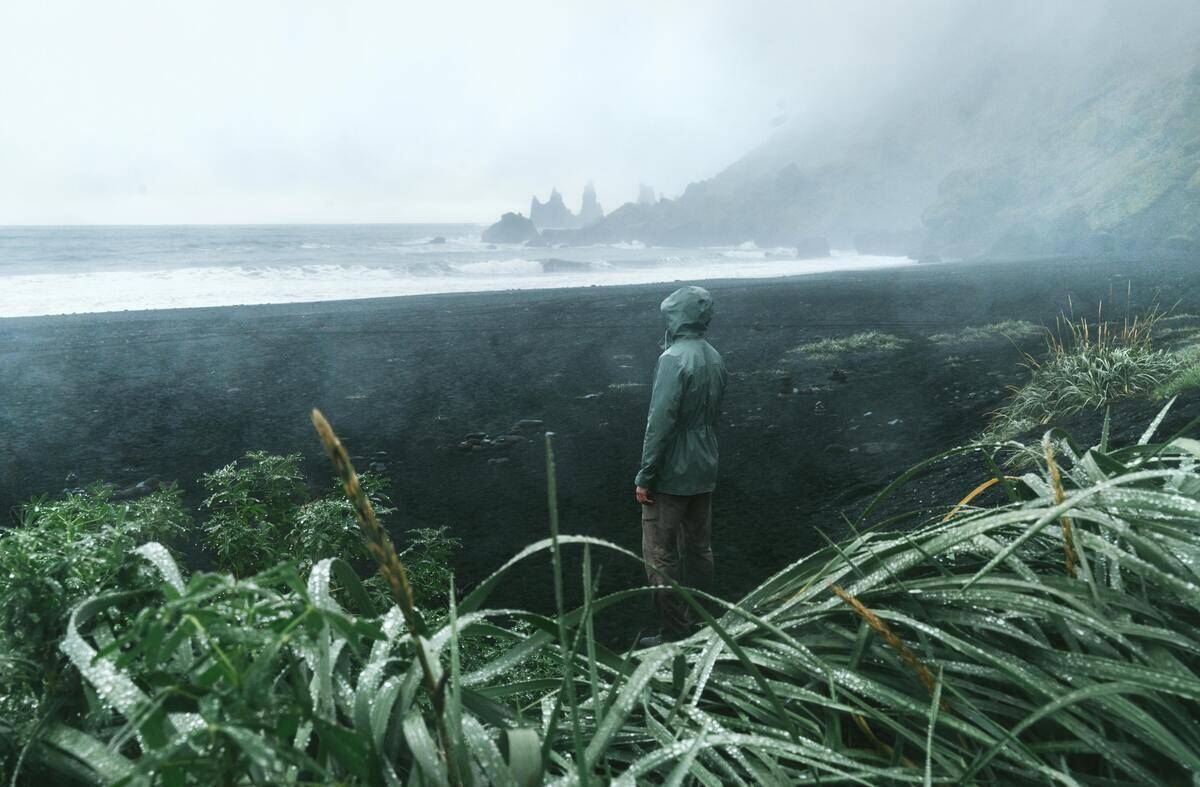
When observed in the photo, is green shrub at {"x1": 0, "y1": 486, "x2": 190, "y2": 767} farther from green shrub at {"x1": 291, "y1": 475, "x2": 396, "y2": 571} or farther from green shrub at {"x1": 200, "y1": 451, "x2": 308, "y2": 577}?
green shrub at {"x1": 200, "y1": 451, "x2": 308, "y2": 577}

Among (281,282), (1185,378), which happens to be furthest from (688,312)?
(281,282)

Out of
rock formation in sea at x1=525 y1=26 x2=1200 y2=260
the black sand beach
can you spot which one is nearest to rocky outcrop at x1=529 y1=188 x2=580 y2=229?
rock formation in sea at x1=525 y1=26 x2=1200 y2=260

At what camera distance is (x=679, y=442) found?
17.0 ft

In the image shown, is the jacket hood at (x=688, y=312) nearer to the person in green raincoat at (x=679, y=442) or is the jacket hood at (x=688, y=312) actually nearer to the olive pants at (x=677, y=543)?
the person in green raincoat at (x=679, y=442)

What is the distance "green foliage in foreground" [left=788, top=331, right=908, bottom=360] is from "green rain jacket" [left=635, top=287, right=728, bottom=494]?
11.2m

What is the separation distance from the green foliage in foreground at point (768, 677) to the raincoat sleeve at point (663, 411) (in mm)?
3799

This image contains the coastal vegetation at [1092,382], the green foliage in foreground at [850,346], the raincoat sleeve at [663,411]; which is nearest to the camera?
the raincoat sleeve at [663,411]

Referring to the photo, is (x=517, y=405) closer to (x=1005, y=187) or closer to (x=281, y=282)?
(x=281, y=282)

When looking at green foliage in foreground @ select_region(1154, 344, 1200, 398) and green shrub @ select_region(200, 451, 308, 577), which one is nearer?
green shrub @ select_region(200, 451, 308, 577)

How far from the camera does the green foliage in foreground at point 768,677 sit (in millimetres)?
731

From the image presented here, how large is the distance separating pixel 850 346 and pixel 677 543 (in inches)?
497

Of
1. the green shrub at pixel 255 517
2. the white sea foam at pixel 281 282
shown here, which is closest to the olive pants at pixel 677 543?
the green shrub at pixel 255 517

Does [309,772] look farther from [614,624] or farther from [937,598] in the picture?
[614,624]

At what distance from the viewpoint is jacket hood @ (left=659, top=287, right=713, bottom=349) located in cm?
514
